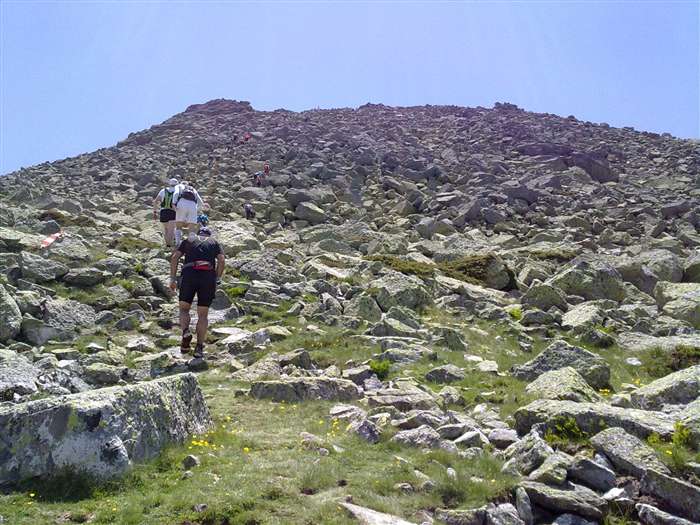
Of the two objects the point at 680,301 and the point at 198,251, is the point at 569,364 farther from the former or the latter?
the point at 680,301

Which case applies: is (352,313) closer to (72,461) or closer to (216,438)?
(216,438)

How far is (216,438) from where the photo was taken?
24.3 ft

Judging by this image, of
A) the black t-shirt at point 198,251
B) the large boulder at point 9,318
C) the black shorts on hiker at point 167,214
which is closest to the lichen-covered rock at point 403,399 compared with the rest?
the black t-shirt at point 198,251

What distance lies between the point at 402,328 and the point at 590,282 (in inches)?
288

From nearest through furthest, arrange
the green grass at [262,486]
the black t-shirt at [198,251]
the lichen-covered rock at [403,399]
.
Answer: the green grass at [262,486], the lichen-covered rock at [403,399], the black t-shirt at [198,251]

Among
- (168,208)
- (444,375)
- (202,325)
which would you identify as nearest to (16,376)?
(202,325)

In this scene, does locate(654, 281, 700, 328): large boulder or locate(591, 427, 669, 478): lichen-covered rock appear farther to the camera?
locate(654, 281, 700, 328): large boulder

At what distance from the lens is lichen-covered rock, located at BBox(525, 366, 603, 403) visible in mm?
8918

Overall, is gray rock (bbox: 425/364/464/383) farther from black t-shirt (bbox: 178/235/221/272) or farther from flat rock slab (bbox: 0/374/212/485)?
flat rock slab (bbox: 0/374/212/485)

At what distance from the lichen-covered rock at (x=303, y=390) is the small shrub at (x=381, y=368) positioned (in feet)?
3.52

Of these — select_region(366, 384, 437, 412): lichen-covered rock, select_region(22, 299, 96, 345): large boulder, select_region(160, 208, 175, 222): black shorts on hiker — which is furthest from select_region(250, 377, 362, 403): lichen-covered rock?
select_region(160, 208, 175, 222): black shorts on hiker

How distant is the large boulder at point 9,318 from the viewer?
11.1m

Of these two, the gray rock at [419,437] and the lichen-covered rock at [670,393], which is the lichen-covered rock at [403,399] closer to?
the gray rock at [419,437]

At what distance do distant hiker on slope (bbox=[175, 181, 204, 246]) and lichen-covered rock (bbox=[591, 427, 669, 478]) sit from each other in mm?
12659
